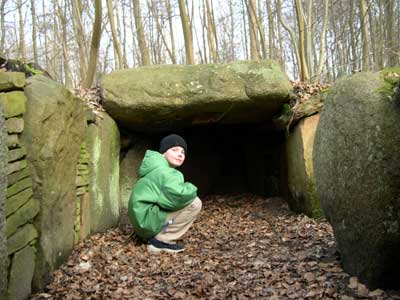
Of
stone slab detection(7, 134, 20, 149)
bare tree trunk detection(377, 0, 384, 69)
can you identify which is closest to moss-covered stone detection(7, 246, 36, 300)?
stone slab detection(7, 134, 20, 149)

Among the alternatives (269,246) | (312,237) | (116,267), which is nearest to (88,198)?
(116,267)

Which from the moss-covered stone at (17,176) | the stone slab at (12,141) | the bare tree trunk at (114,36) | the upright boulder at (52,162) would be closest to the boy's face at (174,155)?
the upright boulder at (52,162)

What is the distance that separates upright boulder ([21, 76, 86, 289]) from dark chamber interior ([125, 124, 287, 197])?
3.13 metres

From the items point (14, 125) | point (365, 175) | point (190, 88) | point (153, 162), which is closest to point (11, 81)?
point (14, 125)

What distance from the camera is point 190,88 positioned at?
5.86 m

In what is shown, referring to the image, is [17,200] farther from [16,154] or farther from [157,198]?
[157,198]

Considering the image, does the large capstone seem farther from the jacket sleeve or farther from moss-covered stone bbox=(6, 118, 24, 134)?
moss-covered stone bbox=(6, 118, 24, 134)

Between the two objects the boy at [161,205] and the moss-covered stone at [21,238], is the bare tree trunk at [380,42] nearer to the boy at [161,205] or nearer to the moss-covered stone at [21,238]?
the boy at [161,205]

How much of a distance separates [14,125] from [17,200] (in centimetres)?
61

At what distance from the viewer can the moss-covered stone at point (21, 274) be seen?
10.2ft

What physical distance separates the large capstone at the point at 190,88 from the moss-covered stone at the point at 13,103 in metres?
2.44

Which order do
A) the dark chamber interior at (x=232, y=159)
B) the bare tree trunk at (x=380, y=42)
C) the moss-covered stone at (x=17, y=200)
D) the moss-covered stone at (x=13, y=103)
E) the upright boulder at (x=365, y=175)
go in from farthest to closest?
the bare tree trunk at (x=380, y=42)
the dark chamber interior at (x=232, y=159)
the moss-covered stone at (x=13, y=103)
the moss-covered stone at (x=17, y=200)
the upright boulder at (x=365, y=175)

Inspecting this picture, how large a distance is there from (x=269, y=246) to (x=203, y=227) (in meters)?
1.51

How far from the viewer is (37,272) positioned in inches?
139
